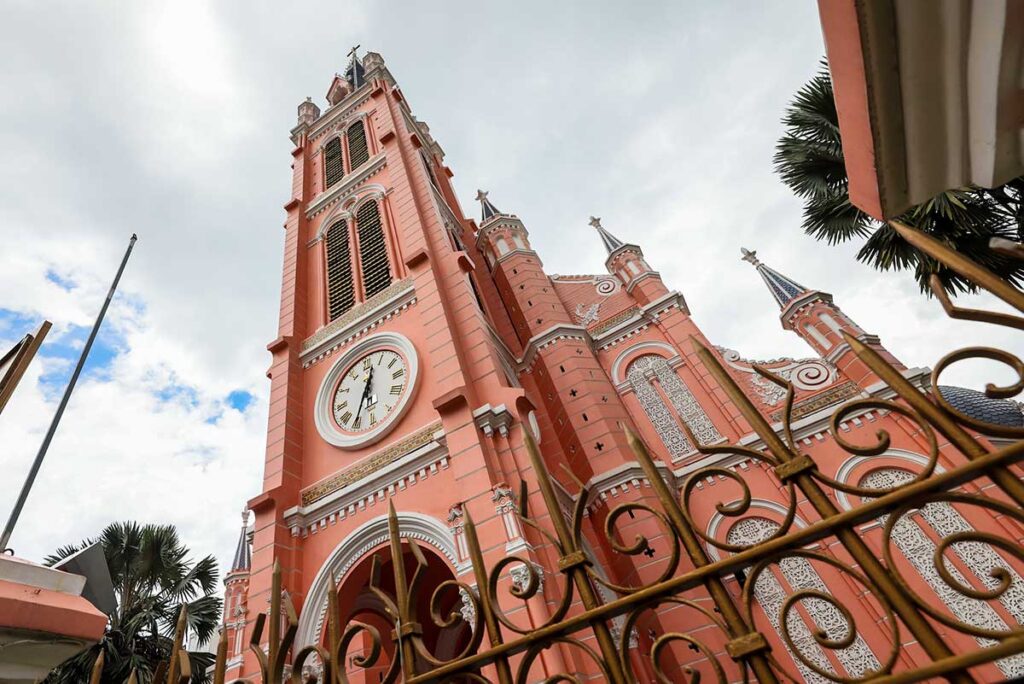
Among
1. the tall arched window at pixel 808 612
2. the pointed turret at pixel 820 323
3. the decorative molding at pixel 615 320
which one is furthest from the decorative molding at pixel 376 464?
the pointed turret at pixel 820 323

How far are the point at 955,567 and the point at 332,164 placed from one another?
19.0 meters

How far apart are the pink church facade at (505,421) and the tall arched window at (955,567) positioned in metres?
0.03

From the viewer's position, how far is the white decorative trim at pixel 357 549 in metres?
7.29

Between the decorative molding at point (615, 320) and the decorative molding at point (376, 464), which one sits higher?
the decorative molding at point (615, 320)

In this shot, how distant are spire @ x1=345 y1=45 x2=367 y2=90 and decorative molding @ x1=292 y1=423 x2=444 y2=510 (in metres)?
23.4

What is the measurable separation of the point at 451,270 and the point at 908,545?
30.7ft

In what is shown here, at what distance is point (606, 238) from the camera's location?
16500mm

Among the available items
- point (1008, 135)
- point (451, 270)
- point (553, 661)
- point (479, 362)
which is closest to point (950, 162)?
point (1008, 135)

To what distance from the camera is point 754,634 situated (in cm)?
162

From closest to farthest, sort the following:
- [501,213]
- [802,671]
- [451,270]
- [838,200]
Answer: [838,200] < [802,671] < [451,270] < [501,213]

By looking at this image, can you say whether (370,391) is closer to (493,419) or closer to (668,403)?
(493,419)

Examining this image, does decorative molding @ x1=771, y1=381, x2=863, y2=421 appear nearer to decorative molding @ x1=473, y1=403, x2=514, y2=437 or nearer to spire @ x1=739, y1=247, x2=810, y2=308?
spire @ x1=739, y1=247, x2=810, y2=308

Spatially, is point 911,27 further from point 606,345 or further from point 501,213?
point 501,213

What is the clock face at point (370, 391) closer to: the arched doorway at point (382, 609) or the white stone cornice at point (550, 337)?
the arched doorway at point (382, 609)
